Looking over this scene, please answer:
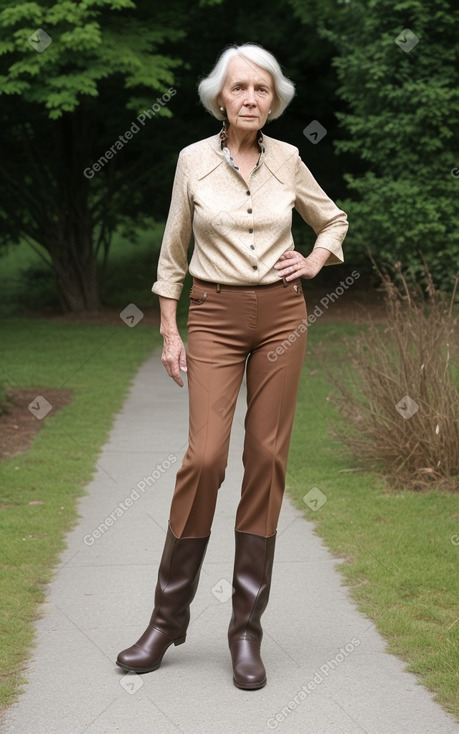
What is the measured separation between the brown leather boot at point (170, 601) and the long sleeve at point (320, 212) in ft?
4.06

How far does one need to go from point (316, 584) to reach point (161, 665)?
1.38 metres

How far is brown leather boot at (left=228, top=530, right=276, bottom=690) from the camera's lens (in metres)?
4.31

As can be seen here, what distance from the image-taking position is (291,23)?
78.3 feet

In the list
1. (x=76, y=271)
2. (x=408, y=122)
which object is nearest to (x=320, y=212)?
(x=408, y=122)

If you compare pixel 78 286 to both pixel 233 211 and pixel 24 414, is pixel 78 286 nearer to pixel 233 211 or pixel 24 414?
pixel 24 414

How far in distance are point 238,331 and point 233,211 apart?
43 cm

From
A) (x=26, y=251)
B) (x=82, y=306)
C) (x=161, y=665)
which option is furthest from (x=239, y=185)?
(x=26, y=251)

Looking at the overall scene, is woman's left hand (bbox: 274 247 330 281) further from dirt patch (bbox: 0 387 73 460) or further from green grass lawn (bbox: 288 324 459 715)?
dirt patch (bbox: 0 387 73 460)

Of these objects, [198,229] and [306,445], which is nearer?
[198,229]

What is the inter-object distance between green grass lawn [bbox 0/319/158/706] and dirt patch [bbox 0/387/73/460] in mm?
111

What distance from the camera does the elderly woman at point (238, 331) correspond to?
4195 millimetres

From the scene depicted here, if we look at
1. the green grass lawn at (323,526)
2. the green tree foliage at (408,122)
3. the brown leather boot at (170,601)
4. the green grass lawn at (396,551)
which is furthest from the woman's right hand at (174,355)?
the green tree foliage at (408,122)

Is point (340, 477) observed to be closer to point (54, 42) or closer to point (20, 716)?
point (20, 716)

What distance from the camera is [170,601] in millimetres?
4312
